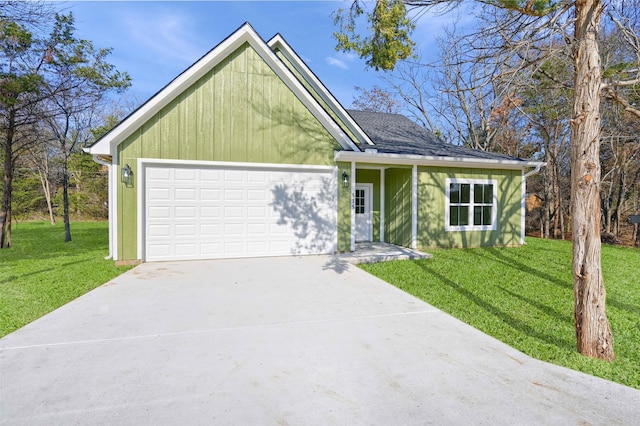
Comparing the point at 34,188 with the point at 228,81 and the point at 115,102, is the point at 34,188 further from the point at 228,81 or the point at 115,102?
the point at 228,81

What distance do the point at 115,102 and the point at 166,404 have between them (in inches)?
1035

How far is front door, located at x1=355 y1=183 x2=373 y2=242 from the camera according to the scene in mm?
10531

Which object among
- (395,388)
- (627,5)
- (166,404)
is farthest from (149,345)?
(627,5)

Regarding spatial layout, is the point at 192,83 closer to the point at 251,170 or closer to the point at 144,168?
the point at 144,168

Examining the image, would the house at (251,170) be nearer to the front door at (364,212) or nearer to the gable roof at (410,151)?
the gable roof at (410,151)

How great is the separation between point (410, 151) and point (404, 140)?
206cm

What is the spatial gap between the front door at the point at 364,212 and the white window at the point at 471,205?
227cm

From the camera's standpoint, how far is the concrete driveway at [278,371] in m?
2.31

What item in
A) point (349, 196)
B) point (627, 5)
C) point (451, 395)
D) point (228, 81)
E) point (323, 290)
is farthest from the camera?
point (349, 196)

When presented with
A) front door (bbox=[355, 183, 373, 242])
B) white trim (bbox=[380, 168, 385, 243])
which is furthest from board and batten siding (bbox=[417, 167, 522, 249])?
front door (bbox=[355, 183, 373, 242])

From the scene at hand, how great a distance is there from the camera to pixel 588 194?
10.4 feet

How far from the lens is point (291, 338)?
3541 millimetres

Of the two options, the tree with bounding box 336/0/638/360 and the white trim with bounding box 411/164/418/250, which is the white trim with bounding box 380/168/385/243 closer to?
the white trim with bounding box 411/164/418/250

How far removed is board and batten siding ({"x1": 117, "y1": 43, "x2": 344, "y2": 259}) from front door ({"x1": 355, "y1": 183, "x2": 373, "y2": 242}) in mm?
2261
